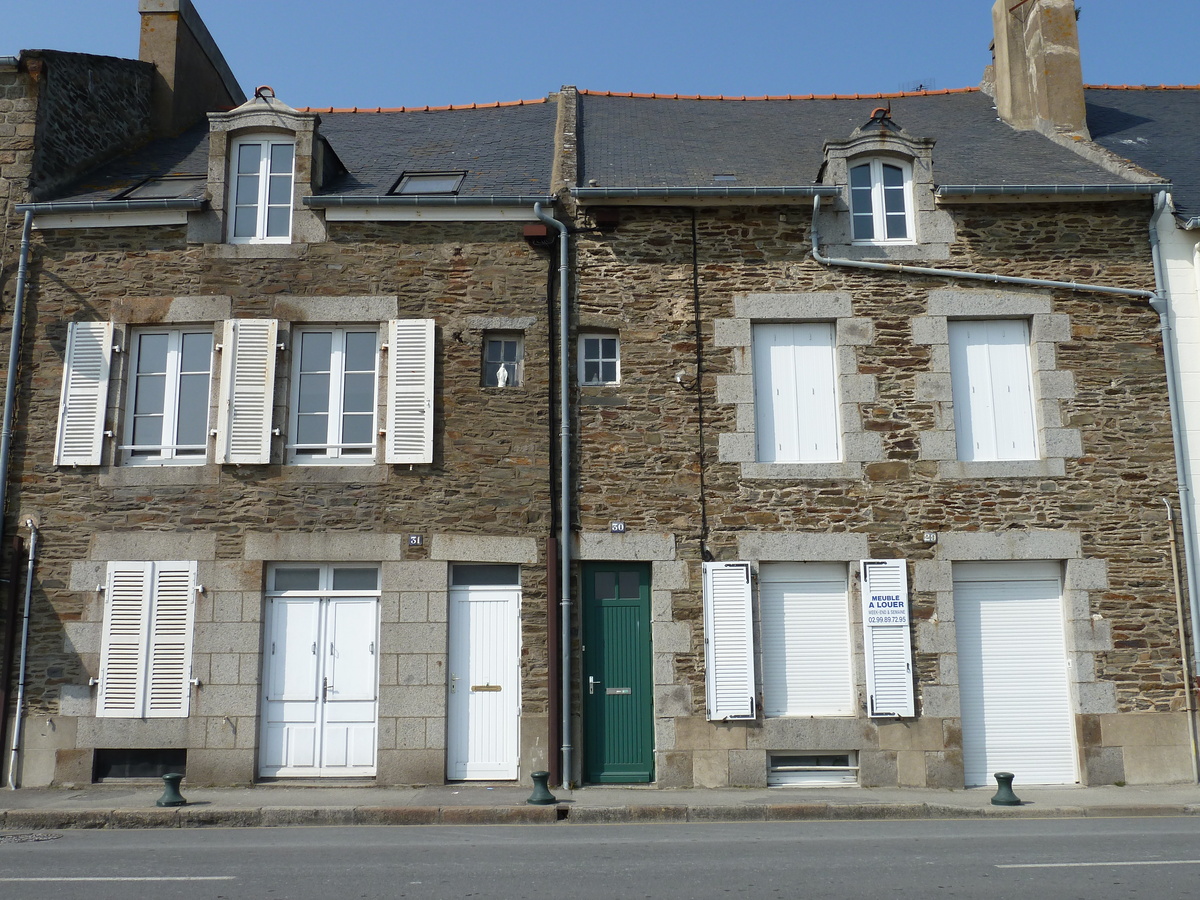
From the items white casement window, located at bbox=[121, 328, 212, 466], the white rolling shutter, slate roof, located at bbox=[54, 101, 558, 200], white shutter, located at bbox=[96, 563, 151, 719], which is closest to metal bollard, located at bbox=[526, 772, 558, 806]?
white shutter, located at bbox=[96, 563, 151, 719]

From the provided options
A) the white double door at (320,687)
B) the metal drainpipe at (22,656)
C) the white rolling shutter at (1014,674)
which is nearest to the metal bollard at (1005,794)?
the white rolling shutter at (1014,674)

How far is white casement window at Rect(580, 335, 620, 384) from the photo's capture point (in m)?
10.7

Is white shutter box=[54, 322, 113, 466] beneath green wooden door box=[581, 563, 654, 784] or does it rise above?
above

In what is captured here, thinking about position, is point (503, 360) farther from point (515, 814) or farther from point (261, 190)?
point (515, 814)

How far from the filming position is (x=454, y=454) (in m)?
10.3

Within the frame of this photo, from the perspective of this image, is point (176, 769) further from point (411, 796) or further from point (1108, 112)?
point (1108, 112)

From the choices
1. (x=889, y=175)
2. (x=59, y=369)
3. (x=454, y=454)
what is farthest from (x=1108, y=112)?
(x=59, y=369)

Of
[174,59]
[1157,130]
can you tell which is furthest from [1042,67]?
[174,59]

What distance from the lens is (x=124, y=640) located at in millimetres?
10016

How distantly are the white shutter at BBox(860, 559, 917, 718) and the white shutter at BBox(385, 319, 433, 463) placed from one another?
4.54 meters

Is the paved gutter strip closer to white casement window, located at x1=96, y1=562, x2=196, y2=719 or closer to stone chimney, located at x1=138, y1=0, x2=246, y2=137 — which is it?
white casement window, located at x1=96, y1=562, x2=196, y2=719

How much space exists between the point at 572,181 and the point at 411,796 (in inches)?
251

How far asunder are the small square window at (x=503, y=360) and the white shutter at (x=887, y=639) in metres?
4.01

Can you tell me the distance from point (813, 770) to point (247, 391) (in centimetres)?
673
